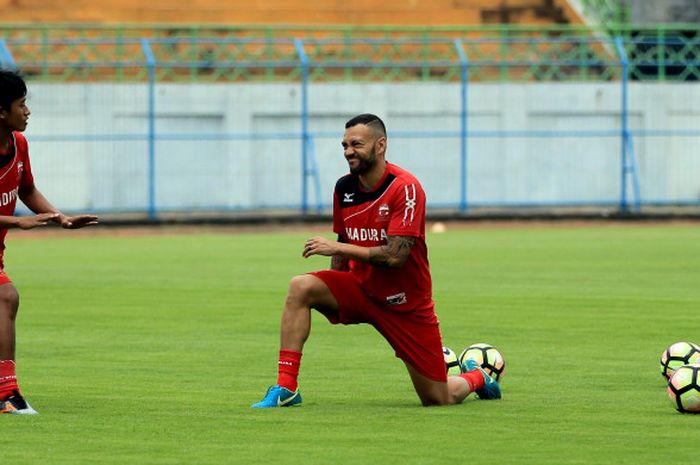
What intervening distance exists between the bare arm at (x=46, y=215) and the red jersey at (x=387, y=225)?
1.66 meters

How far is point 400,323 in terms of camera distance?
32.6ft

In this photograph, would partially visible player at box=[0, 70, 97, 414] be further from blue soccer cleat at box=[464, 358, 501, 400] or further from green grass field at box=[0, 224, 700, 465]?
blue soccer cleat at box=[464, 358, 501, 400]

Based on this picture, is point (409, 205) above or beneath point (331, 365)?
above

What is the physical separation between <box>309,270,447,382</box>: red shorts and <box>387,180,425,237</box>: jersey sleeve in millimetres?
479

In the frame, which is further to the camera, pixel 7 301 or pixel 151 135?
pixel 151 135

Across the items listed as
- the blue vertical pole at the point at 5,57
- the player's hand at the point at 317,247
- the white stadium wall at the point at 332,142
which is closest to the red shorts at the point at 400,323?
the player's hand at the point at 317,247

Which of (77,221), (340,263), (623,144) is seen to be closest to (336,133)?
(623,144)

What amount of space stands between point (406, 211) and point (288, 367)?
1244 mm

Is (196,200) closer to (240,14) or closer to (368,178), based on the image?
(240,14)

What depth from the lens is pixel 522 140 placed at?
36625 millimetres

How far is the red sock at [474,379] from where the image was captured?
1028cm

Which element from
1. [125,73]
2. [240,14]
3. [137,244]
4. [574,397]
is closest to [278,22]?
[240,14]

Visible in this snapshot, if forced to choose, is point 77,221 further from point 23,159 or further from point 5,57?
point 5,57

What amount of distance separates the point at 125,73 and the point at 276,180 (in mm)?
4582
